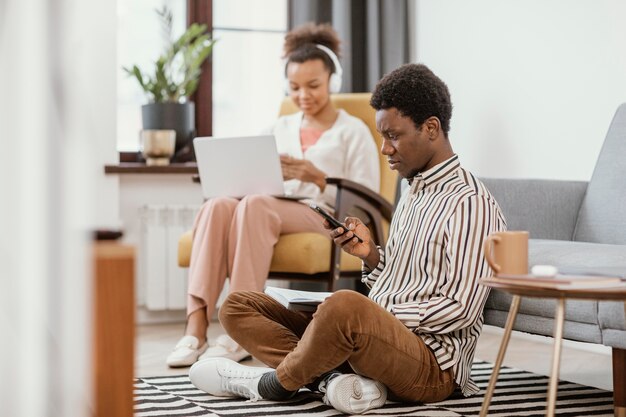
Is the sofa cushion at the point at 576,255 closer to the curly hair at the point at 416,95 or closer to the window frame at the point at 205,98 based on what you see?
the curly hair at the point at 416,95

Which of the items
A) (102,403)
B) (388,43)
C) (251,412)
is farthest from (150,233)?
(102,403)

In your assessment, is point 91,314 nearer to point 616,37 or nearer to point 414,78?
point 414,78

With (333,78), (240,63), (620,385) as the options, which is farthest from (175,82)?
(620,385)

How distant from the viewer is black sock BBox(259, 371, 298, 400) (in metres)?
2.22

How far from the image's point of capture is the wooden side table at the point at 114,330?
0.74 m

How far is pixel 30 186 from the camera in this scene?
68 centimetres

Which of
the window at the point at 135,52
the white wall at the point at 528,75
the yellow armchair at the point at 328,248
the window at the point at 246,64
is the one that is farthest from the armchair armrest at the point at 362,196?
→ the window at the point at 135,52

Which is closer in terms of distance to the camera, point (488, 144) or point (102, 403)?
point (102, 403)

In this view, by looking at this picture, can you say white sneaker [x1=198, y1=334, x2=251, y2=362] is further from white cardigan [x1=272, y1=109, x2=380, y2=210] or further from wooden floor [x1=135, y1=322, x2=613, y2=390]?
white cardigan [x1=272, y1=109, x2=380, y2=210]

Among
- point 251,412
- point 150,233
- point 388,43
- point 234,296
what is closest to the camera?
point 251,412

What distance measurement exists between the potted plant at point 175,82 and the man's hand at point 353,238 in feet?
6.51

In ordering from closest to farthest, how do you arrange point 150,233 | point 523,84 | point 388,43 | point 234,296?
point 234,296
point 523,84
point 150,233
point 388,43

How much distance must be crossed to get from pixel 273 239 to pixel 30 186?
2.45 meters

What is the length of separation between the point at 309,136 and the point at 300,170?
36 centimetres
